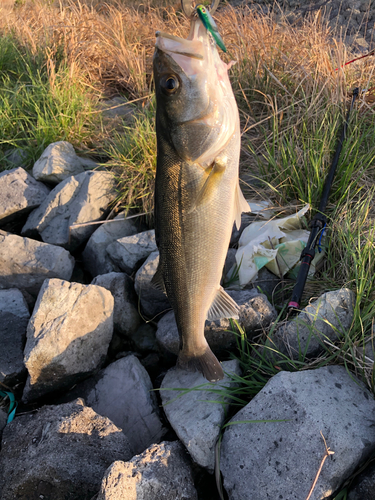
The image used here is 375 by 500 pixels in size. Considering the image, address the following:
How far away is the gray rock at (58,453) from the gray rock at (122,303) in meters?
0.95

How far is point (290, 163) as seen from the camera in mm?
3707

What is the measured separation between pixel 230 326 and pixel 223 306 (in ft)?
1.89

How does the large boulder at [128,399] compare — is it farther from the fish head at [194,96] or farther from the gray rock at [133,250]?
the fish head at [194,96]

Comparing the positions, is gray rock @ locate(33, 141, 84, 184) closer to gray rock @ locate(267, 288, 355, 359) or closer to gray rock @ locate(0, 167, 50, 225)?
gray rock @ locate(0, 167, 50, 225)

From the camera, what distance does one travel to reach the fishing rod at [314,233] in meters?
2.72

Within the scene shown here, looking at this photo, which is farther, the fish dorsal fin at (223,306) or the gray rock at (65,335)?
the gray rock at (65,335)

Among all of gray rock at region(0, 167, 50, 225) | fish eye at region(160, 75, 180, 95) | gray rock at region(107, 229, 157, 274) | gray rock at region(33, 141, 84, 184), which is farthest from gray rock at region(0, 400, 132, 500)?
gray rock at region(33, 141, 84, 184)

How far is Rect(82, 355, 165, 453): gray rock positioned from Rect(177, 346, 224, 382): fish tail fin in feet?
2.11

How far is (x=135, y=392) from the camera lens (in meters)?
2.73

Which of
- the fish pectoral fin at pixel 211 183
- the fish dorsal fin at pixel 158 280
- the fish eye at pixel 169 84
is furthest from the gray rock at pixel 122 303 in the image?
the fish eye at pixel 169 84

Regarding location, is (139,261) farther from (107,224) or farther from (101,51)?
(101,51)

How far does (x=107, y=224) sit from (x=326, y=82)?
2819mm

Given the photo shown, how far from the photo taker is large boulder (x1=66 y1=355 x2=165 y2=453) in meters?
2.58

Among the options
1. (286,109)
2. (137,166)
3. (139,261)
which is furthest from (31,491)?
(286,109)
